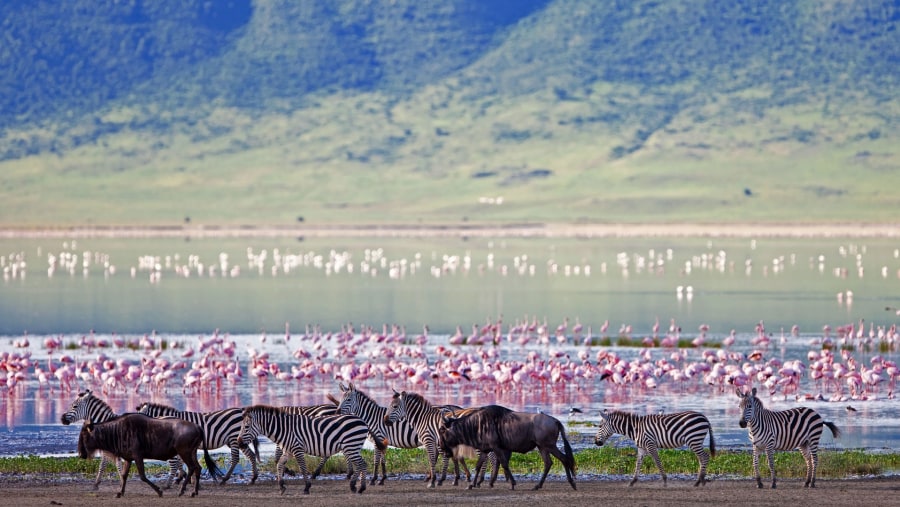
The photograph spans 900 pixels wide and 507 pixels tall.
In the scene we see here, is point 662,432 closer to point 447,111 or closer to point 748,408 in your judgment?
point 748,408

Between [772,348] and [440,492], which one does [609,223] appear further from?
[440,492]

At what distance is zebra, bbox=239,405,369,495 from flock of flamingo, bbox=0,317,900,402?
374 inches

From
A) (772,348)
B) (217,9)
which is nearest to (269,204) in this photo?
(217,9)

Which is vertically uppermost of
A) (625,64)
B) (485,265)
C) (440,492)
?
(625,64)

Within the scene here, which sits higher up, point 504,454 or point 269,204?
point 269,204

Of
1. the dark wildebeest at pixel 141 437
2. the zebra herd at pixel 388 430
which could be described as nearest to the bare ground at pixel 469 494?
the zebra herd at pixel 388 430

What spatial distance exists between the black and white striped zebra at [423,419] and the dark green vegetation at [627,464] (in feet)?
3.78

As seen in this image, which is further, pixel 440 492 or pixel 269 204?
pixel 269 204

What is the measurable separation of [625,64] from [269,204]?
4734 centimetres

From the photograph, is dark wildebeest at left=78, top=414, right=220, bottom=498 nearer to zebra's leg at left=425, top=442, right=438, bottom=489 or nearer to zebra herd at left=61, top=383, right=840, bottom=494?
zebra herd at left=61, top=383, right=840, bottom=494

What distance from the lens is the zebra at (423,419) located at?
15.9 meters

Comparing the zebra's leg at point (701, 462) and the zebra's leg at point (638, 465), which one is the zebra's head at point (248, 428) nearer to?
the zebra's leg at point (638, 465)

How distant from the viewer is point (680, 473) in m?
17.1

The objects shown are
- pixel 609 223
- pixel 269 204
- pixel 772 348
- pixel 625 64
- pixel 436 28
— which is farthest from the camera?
pixel 436 28
